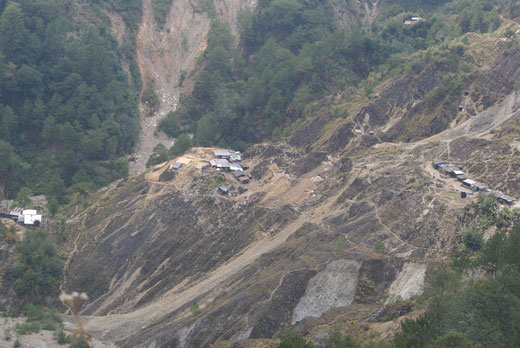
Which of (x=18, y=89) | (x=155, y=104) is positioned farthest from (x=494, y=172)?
(x=18, y=89)

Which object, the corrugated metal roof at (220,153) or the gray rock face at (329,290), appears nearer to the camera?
the gray rock face at (329,290)

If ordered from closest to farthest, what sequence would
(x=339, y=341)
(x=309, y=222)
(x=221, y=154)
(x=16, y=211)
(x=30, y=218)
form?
(x=339, y=341), (x=309, y=222), (x=30, y=218), (x=16, y=211), (x=221, y=154)

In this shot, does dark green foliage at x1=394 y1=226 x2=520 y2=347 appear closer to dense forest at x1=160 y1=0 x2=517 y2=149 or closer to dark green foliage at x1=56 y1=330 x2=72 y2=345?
dark green foliage at x1=56 y1=330 x2=72 y2=345

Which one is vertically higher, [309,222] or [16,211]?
[309,222]

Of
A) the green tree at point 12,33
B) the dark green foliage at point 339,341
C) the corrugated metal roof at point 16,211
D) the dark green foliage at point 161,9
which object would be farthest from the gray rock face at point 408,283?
the dark green foliage at point 161,9

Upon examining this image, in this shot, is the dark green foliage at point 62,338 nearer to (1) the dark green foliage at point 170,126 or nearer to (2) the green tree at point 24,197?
(2) the green tree at point 24,197

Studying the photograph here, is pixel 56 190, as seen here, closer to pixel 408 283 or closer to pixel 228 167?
pixel 228 167

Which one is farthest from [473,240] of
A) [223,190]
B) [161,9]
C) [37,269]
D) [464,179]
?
[161,9]
